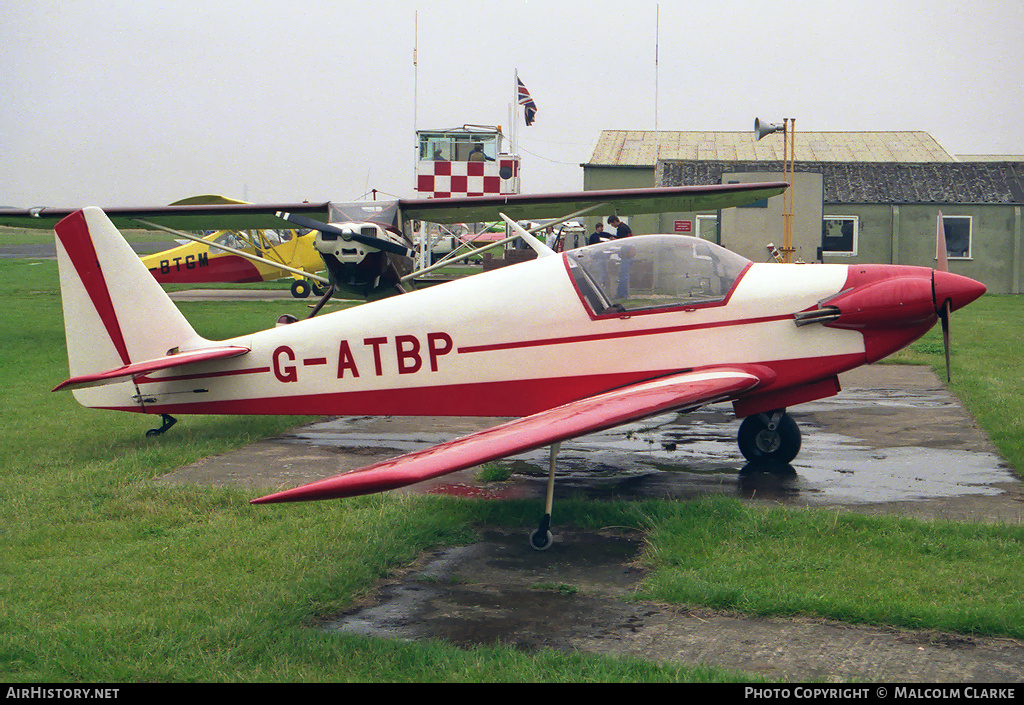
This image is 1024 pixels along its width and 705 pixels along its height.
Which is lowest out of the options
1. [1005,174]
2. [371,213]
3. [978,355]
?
[978,355]

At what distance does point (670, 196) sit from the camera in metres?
14.6

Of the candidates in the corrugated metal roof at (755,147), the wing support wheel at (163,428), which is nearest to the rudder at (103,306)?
the wing support wheel at (163,428)

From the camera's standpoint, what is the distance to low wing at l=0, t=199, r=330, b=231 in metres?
15.2

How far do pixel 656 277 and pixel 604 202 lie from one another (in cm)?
818

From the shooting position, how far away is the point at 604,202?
48.2 feet

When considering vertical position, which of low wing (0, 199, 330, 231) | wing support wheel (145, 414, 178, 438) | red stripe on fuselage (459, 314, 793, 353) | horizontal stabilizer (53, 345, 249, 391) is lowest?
wing support wheel (145, 414, 178, 438)

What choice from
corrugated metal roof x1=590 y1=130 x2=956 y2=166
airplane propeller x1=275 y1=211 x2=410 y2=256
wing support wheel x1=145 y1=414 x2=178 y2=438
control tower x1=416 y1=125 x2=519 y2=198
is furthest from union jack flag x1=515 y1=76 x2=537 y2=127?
wing support wheel x1=145 y1=414 x2=178 y2=438

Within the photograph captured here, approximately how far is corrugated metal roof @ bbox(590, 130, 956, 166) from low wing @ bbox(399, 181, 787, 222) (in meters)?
23.0

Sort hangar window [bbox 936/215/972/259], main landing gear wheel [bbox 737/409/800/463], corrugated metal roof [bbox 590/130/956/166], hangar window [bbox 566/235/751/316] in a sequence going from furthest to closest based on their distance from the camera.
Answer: corrugated metal roof [bbox 590/130/956/166] → hangar window [bbox 936/215/972/259] → main landing gear wheel [bbox 737/409/800/463] → hangar window [bbox 566/235/751/316]

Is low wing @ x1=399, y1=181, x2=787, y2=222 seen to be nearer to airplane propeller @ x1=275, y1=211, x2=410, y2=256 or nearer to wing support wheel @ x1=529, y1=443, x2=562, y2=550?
airplane propeller @ x1=275, y1=211, x2=410, y2=256

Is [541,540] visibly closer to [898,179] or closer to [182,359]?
[182,359]
